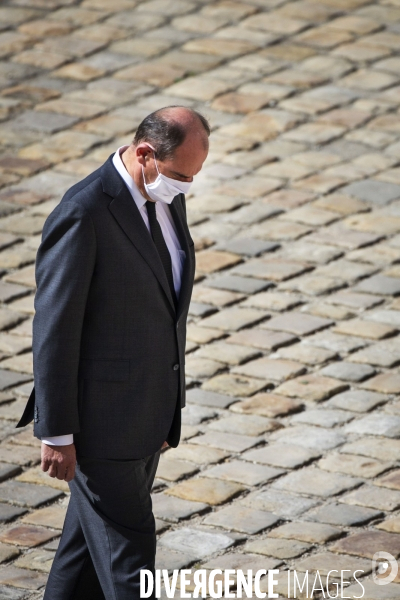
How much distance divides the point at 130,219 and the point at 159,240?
16 cm

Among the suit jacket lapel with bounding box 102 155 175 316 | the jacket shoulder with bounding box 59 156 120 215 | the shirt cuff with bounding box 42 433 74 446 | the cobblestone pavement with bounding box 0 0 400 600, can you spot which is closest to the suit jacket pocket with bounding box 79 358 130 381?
the shirt cuff with bounding box 42 433 74 446

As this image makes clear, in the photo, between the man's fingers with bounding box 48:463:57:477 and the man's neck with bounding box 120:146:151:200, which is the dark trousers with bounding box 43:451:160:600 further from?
the man's neck with bounding box 120:146:151:200

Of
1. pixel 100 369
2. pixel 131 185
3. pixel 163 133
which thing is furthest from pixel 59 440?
pixel 163 133

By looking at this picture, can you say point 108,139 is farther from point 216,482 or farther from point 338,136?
point 216,482

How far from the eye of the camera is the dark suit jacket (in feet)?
10.5

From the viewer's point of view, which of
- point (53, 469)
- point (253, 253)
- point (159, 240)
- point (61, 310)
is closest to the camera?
point (61, 310)

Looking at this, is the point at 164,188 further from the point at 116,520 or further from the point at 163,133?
the point at 116,520

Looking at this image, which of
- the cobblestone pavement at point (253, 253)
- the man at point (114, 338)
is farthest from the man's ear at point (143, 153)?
the cobblestone pavement at point (253, 253)

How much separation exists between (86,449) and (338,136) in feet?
16.3

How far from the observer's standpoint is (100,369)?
10.9 feet

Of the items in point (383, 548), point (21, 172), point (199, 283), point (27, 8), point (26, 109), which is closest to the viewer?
point (383, 548)

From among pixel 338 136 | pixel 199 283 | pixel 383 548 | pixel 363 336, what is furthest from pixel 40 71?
pixel 383 548

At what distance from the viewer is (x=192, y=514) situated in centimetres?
447

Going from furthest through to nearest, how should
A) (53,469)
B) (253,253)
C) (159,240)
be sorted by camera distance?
(253,253), (159,240), (53,469)
